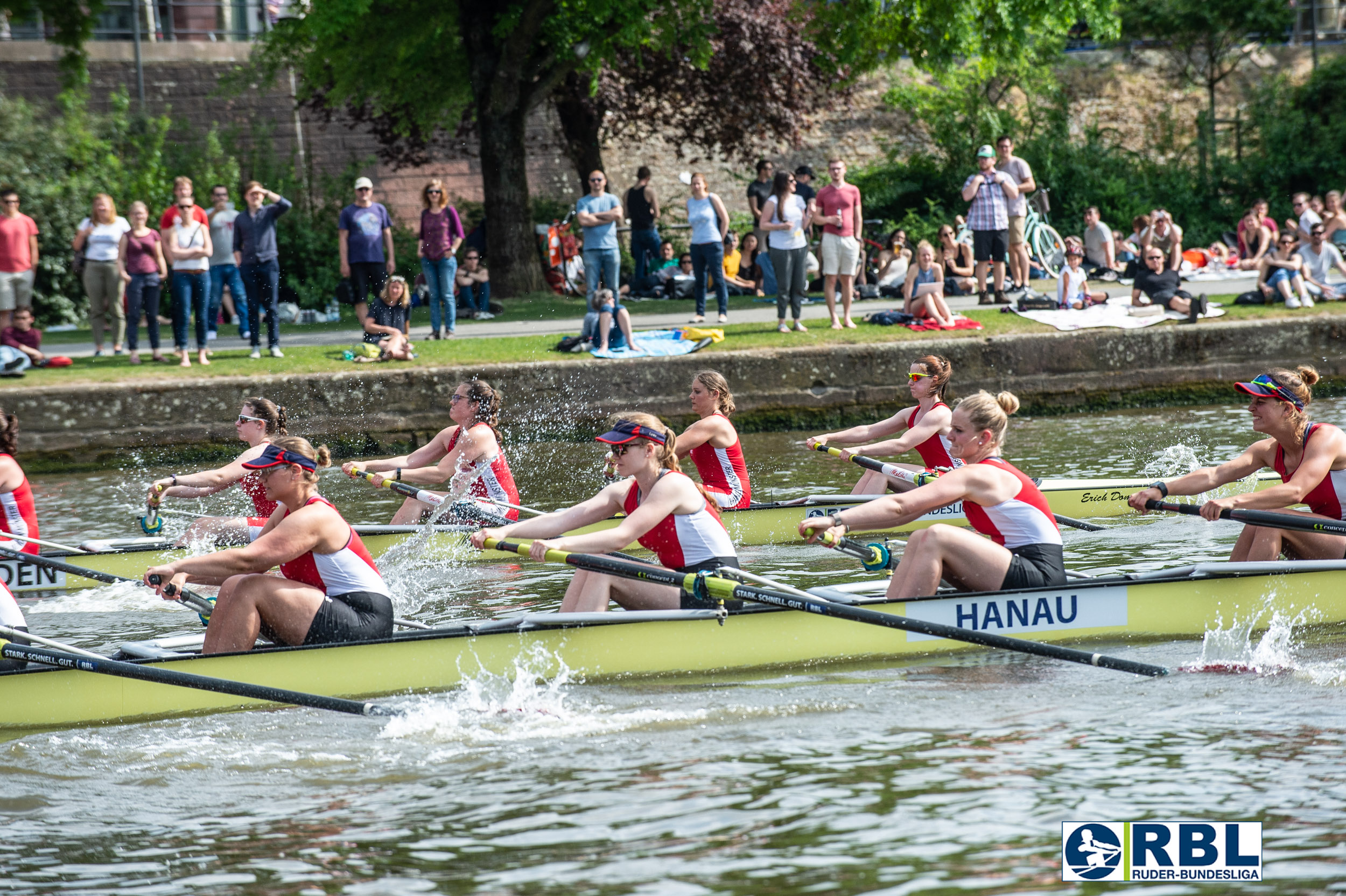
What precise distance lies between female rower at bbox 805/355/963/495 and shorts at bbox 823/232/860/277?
18.8 feet

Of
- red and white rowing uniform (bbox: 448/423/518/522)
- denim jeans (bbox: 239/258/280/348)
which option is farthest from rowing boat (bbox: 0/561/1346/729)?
denim jeans (bbox: 239/258/280/348)

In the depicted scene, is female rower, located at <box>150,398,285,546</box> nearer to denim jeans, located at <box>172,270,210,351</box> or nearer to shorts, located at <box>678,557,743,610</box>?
shorts, located at <box>678,557,743,610</box>

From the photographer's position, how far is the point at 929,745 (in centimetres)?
574

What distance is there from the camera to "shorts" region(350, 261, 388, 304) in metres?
15.6

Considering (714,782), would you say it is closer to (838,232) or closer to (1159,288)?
(838,232)

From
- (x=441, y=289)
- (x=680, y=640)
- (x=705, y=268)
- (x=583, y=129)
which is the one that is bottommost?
(x=680, y=640)

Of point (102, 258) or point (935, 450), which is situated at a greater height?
point (102, 258)

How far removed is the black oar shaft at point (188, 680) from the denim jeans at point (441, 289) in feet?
34.4

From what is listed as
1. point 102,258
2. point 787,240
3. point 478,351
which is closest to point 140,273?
point 102,258

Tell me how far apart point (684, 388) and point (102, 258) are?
6453 mm

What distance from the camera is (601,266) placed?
16.6m

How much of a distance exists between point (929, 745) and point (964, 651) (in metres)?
1.36

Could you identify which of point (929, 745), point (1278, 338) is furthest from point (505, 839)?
point (1278, 338)

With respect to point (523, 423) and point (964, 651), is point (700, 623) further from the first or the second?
point (523, 423)
